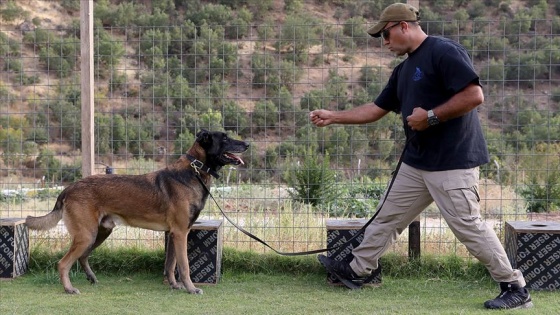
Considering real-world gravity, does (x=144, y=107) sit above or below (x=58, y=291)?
above

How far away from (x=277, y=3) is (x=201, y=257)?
45.2ft

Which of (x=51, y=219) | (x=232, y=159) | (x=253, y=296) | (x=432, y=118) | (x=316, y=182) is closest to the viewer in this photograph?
(x=432, y=118)

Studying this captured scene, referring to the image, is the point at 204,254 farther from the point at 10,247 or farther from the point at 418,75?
the point at 418,75

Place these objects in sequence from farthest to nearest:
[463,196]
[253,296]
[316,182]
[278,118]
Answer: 1. [316,182]
2. [278,118]
3. [253,296]
4. [463,196]

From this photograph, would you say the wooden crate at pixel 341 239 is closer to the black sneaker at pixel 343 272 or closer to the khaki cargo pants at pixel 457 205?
the black sneaker at pixel 343 272

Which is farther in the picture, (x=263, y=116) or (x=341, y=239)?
(x=263, y=116)

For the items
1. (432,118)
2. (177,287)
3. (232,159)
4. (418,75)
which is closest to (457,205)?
(432,118)

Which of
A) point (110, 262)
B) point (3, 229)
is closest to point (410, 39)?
point (110, 262)

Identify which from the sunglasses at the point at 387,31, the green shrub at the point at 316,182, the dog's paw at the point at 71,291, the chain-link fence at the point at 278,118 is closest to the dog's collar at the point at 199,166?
the chain-link fence at the point at 278,118

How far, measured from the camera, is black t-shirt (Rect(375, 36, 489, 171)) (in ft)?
15.6

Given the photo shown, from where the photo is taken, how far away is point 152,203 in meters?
5.97

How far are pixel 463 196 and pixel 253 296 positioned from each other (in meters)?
1.89

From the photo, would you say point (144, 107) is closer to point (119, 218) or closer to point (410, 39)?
point (119, 218)

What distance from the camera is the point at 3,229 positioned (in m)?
6.16
